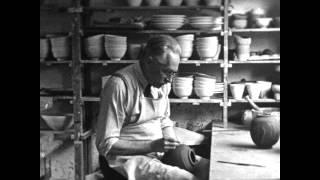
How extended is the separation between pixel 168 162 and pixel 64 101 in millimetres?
1453

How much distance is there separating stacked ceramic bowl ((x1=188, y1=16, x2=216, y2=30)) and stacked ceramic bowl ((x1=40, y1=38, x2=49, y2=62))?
1.16 meters

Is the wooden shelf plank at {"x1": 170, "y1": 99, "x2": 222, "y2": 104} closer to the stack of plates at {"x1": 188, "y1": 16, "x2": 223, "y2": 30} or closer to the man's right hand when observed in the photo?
the stack of plates at {"x1": 188, "y1": 16, "x2": 223, "y2": 30}

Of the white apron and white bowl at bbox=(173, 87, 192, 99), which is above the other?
white bowl at bbox=(173, 87, 192, 99)

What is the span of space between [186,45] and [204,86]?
1.25 ft

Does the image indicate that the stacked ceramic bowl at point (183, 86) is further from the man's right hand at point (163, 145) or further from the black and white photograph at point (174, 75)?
the man's right hand at point (163, 145)

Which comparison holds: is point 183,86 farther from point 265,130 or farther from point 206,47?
point 265,130

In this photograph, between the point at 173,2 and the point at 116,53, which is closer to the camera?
the point at 173,2

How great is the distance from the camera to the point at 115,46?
3217 mm

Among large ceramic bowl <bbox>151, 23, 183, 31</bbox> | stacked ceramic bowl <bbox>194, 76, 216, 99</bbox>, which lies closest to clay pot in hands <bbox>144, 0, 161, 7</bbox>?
large ceramic bowl <bbox>151, 23, 183, 31</bbox>

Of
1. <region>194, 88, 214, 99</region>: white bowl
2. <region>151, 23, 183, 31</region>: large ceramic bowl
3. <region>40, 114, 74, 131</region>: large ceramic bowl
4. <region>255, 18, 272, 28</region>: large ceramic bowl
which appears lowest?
<region>40, 114, 74, 131</region>: large ceramic bowl

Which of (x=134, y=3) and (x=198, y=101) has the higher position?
(x=134, y=3)

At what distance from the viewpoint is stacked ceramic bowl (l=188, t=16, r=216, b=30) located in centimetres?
319

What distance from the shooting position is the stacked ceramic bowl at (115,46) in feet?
10.4

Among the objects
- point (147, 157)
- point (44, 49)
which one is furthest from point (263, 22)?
point (44, 49)
